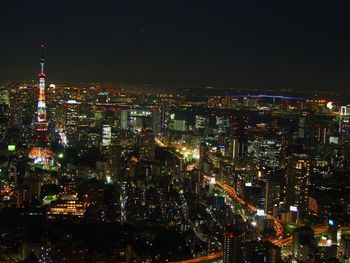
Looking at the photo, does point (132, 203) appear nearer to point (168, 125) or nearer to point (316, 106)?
point (316, 106)

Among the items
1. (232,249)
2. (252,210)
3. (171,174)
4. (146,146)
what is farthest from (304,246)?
(146,146)

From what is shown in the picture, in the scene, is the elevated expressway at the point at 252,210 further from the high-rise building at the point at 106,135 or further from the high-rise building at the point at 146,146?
the high-rise building at the point at 106,135

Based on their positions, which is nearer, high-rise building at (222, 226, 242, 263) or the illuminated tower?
high-rise building at (222, 226, 242, 263)

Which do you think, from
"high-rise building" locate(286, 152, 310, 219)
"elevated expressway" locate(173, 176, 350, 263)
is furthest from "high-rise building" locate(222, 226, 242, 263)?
"high-rise building" locate(286, 152, 310, 219)

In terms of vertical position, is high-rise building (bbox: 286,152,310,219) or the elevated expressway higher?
high-rise building (bbox: 286,152,310,219)

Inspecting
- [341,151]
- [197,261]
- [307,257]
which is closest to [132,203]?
[197,261]

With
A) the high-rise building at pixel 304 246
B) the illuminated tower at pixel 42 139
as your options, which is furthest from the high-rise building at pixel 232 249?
the illuminated tower at pixel 42 139

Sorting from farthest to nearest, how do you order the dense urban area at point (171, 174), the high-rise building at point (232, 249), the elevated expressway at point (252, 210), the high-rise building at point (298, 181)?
the high-rise building at point (298, 181)
the dense urban area at point (171, 174)
the elevated expressway at point (252, 210)
the high-rise building at point (232, 249)

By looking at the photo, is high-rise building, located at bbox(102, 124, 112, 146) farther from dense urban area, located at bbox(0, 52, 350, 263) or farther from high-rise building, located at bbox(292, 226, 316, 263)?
high-rise building, located at bbox(292, 226, 316, 263)

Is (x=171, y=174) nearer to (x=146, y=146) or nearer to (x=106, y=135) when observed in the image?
(x=146, y=146)
